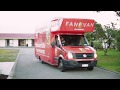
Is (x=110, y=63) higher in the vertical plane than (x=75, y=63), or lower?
lower

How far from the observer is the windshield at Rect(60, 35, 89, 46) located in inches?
661

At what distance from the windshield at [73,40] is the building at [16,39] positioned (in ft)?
204

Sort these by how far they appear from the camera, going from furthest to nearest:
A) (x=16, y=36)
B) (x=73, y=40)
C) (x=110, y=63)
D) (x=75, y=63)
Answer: (x=16, y=36)
(x=110, y=63)
(x=73, y=40)
(x=75, y=63)

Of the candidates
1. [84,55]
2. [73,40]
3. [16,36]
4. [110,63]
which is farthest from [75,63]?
[16,36]

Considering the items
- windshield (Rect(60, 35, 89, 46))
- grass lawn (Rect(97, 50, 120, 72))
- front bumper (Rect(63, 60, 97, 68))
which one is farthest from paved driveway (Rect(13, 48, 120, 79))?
windshield (Rect(60, 35, 89, 46))

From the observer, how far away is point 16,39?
79.6 m

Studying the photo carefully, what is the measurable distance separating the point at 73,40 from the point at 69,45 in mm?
604

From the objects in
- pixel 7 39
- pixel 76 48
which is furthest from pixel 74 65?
pixel 7 39

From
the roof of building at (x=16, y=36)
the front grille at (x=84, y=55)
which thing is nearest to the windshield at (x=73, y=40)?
the front grille at (x=84, y=55)

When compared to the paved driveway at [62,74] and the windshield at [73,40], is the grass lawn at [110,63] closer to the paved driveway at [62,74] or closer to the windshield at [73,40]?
the paved driveway at [62,74]

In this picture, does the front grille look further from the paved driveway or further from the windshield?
the windshield

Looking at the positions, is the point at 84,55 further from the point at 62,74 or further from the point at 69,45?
the point at 62,74
